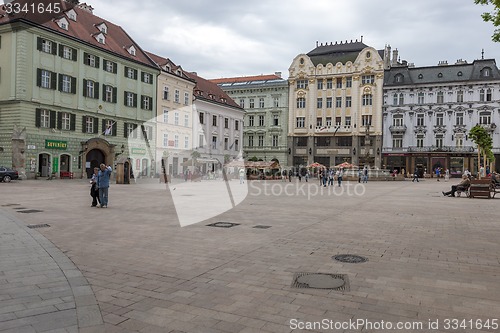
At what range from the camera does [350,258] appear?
7438 millimetres

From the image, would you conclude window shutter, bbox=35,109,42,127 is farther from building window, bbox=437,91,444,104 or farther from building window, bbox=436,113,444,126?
building window, bbox=437,91,444,104

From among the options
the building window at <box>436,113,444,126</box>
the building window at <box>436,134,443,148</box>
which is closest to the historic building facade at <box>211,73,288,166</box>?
the building window at <box>436,113,444,126</box>

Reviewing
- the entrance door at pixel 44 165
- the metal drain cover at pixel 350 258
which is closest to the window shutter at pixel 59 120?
the entrance door at pixel 44 165

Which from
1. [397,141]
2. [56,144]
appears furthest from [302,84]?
[56,144]

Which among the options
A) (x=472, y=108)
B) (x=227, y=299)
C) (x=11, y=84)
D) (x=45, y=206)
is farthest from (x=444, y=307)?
(x=472, y=108)

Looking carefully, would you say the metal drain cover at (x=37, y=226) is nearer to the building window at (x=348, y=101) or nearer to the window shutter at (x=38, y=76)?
the window shutter at (x=38, y=76)

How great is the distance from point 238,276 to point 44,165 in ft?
119

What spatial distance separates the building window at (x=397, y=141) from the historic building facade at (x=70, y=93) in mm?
39194

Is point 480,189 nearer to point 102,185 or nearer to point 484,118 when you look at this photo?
point 102,185

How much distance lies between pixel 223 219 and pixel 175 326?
854 centimetres

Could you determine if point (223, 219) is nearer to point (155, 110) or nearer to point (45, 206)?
point (45, 206)

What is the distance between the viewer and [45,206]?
50.9 ft

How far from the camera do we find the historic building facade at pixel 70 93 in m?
35.0

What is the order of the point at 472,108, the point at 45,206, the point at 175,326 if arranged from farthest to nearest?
the point at 472,108 → the point at 45,206 → the point at 175,326
